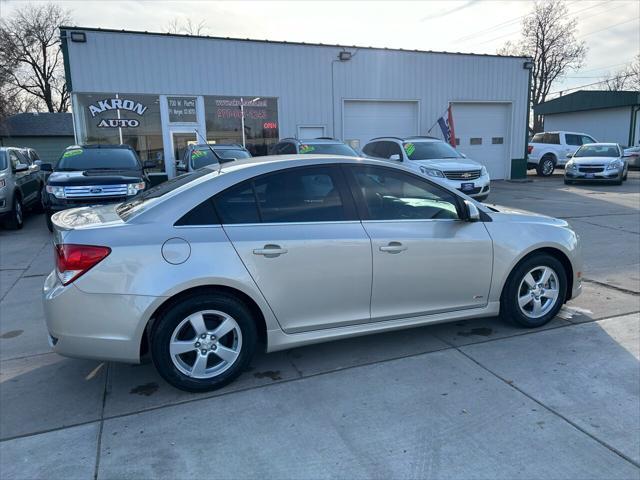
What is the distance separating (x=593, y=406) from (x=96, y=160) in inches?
383

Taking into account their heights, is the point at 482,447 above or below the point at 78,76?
below

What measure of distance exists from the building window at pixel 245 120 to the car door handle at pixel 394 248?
43.1ft

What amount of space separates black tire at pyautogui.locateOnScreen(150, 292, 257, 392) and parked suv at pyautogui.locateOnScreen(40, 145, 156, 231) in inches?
251

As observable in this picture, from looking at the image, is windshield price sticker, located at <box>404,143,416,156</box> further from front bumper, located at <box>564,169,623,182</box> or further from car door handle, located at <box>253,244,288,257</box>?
car door handle, located at <box>253,244,288,257</box>

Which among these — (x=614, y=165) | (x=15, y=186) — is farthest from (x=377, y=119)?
(x=15, y=186)

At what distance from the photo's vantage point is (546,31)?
4266 centimetres

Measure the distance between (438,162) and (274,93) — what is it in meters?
6.56

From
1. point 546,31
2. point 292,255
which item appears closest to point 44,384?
point 292,255

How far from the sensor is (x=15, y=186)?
1038 cm

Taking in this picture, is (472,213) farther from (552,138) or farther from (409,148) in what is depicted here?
(552,138)

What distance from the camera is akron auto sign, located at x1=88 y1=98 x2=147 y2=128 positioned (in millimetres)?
14430

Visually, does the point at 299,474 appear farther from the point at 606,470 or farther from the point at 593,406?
the point at 593,406

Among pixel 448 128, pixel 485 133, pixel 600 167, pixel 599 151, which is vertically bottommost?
pixel 600 167

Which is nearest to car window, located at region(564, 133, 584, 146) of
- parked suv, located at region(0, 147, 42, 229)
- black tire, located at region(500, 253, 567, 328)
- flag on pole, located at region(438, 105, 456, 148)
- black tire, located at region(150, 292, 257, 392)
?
flag on pole, located at region(438, 105, 456, 148)
